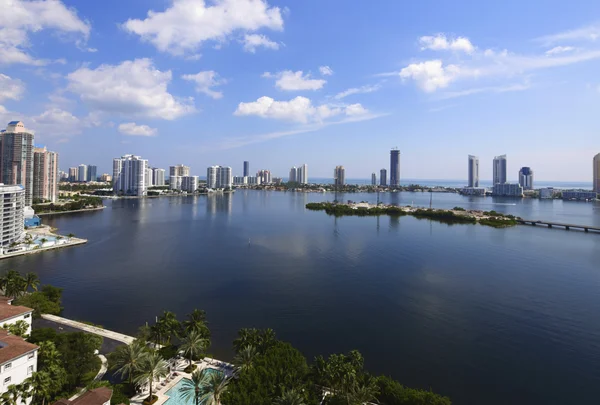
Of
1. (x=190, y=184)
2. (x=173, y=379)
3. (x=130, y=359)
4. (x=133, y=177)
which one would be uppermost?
(x=133, y=177)

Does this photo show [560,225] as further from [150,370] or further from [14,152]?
[14,152]

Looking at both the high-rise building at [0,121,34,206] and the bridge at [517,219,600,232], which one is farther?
the high-rise building at [0,121,34,206]

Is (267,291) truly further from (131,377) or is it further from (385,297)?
(131,377)

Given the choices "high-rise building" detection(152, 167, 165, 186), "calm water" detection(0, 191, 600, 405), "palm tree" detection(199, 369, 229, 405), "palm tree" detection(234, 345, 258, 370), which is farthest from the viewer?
"high-rise building" detection(152, 167, 165, 186)

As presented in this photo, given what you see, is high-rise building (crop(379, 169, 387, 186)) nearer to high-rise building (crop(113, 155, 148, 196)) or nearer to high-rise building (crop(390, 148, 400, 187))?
high-rise building (crop(390, 148, 400, 187))

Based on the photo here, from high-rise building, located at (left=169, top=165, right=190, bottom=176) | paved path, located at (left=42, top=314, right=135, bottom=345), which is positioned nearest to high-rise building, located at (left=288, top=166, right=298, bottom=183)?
high-rise building, located at (left=169, top=165, right=190, bottom=176)

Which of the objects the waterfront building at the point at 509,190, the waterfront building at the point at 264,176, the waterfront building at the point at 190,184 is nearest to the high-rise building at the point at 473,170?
the waterfront building at the point at 509,190

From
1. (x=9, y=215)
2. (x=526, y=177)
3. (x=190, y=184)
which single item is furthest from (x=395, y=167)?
(x=9, y=215)
